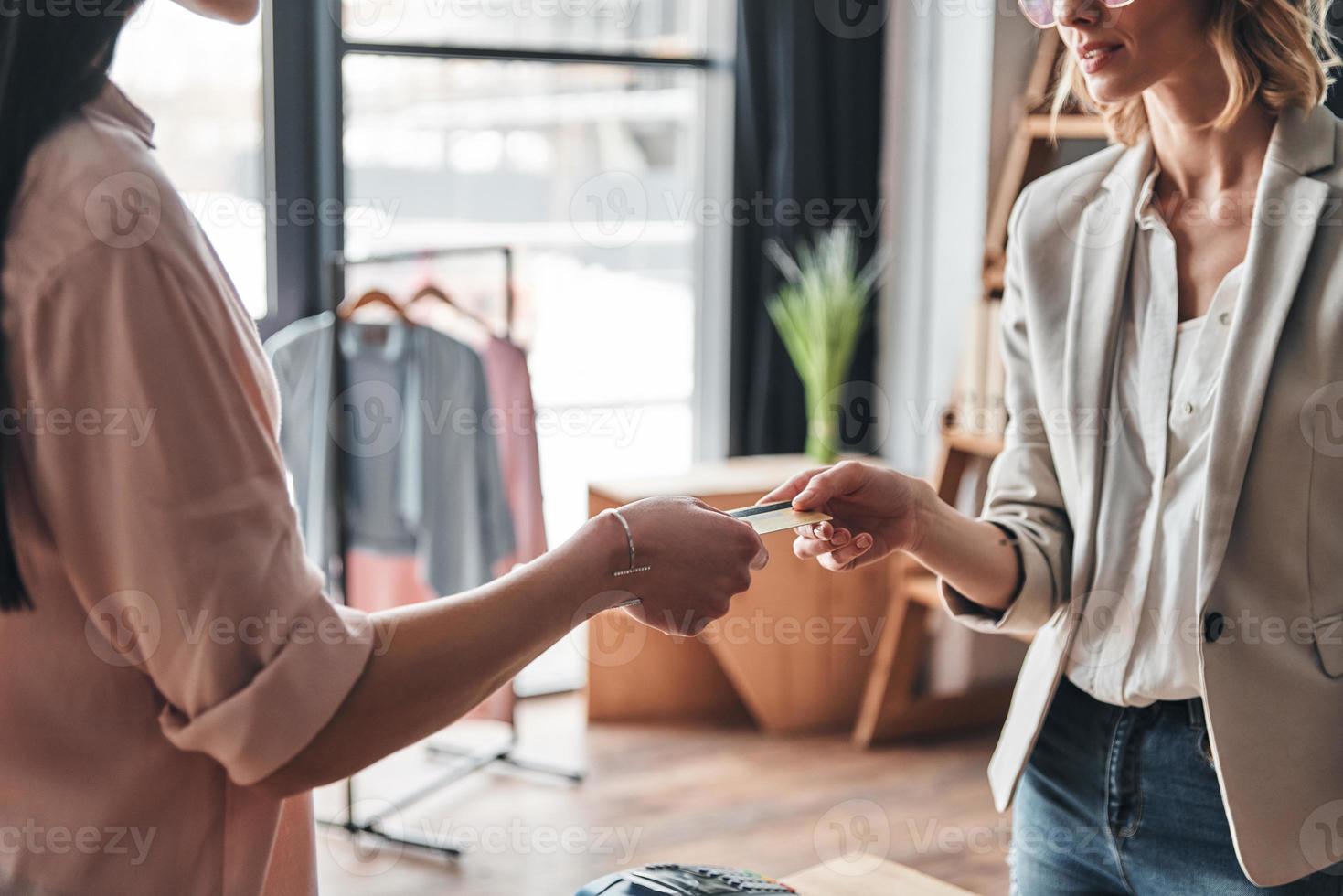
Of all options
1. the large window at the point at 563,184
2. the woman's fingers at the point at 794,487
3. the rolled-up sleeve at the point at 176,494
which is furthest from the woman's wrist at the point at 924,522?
the large window at the point at 563,184

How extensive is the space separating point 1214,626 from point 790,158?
3.03 metres

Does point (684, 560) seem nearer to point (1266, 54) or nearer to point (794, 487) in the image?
point (794, 487)

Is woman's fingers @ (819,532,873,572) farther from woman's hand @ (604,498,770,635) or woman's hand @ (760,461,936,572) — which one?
woman's hand @ (604,498,770,635)

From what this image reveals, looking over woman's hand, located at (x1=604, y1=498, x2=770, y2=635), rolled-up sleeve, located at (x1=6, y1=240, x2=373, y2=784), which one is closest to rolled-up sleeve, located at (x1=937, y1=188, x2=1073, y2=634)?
woman's hand, located at (x1=604, y1=498, x2=770, y2=635)

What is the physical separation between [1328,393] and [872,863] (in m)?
0.79

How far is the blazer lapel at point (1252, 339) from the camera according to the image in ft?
4.20

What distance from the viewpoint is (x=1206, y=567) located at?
1.29 meters

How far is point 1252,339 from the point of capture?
50.9 inches

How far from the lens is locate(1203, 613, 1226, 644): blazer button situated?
1.28 m

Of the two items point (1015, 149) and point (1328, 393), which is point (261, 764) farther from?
point (1015, 149)

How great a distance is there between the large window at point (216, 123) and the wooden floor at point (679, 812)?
4.92 ft

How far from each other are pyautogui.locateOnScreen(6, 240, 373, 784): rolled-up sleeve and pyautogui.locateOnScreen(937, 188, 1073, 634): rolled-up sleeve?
35.1 inches

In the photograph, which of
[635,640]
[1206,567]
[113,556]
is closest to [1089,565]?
[1206,567]

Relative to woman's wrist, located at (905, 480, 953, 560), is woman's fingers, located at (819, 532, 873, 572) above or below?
below
